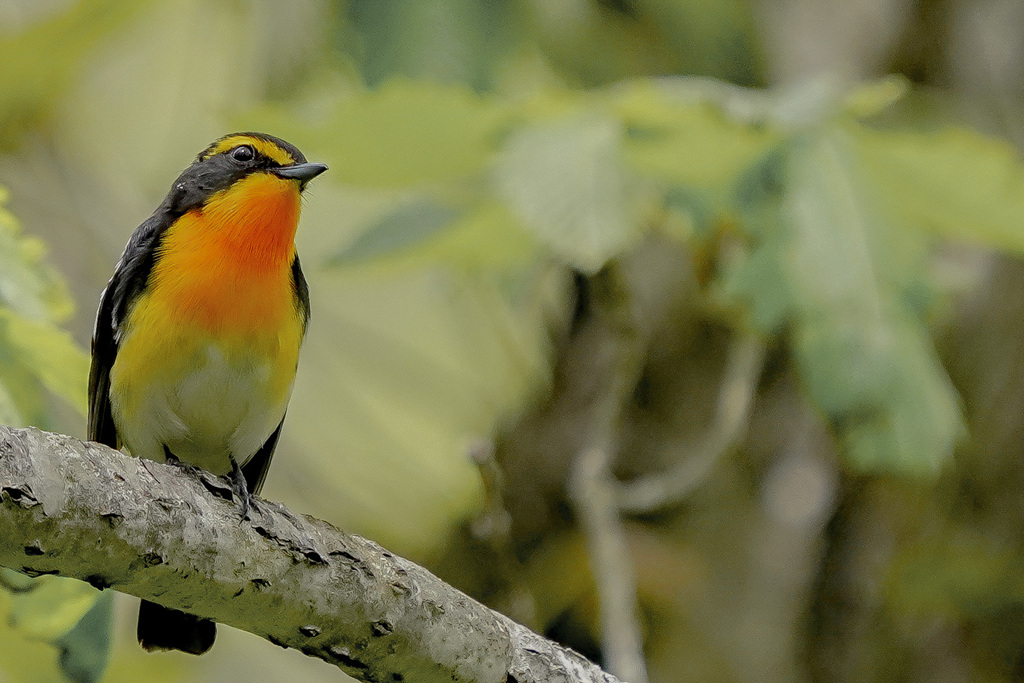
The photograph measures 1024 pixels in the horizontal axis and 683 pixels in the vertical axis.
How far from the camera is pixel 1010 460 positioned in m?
4.79

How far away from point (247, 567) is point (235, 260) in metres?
1.28

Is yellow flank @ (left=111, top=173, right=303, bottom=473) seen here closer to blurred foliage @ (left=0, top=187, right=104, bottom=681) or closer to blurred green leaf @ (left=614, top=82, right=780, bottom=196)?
blurred foliage @ (left=0, top=187, right=104, bottom=681)

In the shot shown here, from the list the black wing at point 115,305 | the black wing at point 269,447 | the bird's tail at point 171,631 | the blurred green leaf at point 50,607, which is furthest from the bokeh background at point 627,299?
the bird's tail at point 171,631

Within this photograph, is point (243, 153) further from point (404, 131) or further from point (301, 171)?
point (404, 131)

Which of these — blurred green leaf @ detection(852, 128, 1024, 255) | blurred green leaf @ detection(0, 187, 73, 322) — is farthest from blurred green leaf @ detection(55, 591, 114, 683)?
blurred green leaf @ detection(852, 128, 1024, 255)

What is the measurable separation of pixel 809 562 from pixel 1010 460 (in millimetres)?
1005

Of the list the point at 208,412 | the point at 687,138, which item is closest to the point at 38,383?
the point at 208,412

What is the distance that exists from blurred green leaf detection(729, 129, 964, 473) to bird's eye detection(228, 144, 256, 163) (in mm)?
1562

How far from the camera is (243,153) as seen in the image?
10.9ft

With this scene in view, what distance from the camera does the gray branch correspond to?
174 cm

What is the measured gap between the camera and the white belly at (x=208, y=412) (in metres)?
3.06

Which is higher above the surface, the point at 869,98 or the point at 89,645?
the point at 869,98

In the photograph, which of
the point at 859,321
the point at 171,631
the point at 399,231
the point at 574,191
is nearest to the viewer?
the point at 859,321

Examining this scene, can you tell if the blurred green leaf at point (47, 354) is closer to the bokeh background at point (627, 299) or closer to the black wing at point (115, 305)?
the bokeh background at point (627, 299)
